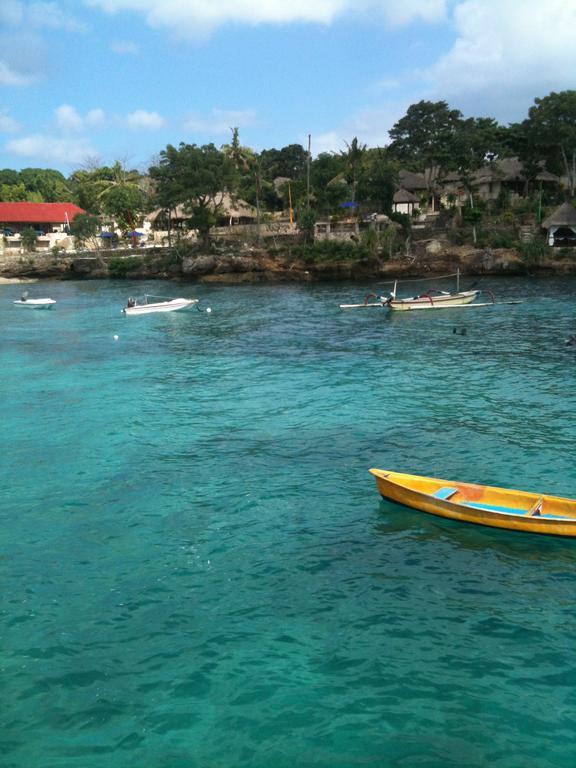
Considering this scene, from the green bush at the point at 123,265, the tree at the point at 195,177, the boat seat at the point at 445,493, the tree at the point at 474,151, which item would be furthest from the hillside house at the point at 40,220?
the boat seat at the point at 445,493

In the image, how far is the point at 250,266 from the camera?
85.0 m

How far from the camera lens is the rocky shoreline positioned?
74750mm

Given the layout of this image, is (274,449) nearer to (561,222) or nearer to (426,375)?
(426,375)

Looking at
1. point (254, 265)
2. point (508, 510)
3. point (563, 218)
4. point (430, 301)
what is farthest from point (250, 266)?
point (508, 510)

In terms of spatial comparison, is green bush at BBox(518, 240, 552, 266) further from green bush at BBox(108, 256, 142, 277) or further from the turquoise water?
green bush at BBox(108, 256, 142, 277)

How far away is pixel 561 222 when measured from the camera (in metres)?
72.1

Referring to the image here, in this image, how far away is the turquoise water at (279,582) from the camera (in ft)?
33.4

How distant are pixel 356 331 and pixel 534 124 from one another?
45116 mm

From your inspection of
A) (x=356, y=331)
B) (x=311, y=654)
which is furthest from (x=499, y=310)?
(x=311, y=654)

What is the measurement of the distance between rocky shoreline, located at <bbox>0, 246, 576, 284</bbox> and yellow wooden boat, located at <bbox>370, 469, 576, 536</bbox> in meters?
62.4

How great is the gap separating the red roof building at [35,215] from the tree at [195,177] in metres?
31.2

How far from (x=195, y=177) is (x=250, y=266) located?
41.5ft

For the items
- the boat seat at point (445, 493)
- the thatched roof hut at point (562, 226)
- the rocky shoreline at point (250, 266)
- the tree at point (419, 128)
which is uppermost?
the tree at point (419, 128)

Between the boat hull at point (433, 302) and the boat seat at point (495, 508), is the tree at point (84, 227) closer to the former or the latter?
the boat hull at point (433, 302)
